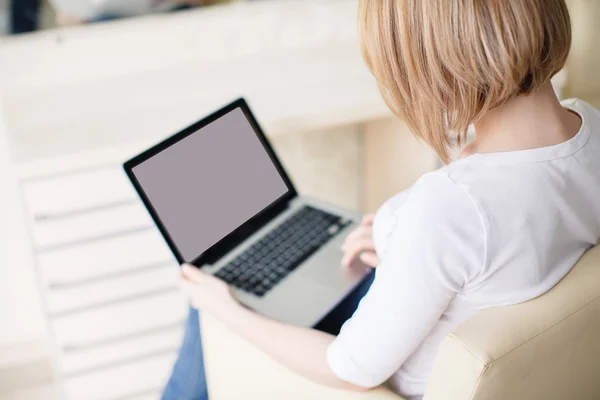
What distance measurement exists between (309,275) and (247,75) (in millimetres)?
728

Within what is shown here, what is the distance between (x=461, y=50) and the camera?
68 cm

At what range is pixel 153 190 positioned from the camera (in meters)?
1.05

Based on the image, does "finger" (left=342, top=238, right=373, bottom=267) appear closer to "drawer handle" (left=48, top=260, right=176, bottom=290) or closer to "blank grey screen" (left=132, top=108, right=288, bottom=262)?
"blank grey screen" (left=132, top=108, right=288, bottom=262)

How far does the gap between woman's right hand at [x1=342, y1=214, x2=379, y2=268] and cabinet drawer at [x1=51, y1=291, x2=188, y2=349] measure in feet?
1.89

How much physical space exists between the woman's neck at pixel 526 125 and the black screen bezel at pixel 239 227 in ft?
1.79

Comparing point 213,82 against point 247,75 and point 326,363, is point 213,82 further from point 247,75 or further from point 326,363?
point 326,363

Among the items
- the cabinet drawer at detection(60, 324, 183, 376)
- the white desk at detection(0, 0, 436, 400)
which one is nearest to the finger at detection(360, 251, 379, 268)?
the white desk at detection(0, 0, 436, 400)

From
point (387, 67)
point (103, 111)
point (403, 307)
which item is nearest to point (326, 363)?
point (403, 307)

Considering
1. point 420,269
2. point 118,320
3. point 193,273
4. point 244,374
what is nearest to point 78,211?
point 118,320

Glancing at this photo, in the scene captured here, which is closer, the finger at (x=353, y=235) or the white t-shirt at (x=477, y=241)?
the white t-shirt at (x=477, y=241)

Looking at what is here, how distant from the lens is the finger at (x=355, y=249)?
1060mm

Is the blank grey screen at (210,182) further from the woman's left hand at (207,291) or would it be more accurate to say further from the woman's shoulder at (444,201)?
the woman's shoulder at (444,201)

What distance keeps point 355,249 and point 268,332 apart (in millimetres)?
241

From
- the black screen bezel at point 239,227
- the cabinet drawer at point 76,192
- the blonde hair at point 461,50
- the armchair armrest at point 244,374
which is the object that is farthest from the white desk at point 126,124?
the blonde hair at point 461,50
